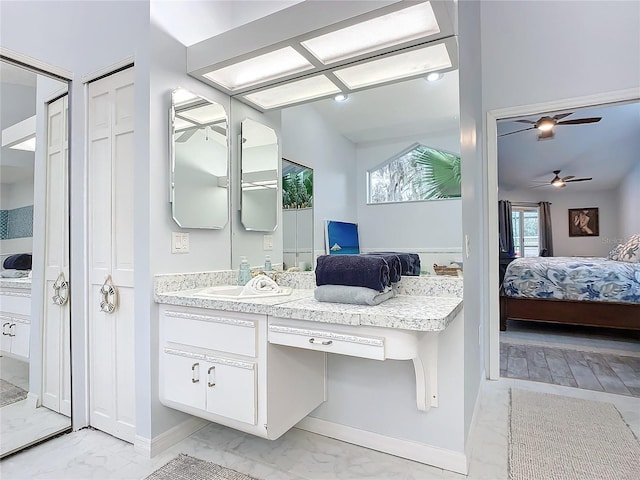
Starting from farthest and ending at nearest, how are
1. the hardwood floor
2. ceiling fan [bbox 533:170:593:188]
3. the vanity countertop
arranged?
ceiling fan [bbox 533:170:593:188] < the hardwood floor < the vanity countertop

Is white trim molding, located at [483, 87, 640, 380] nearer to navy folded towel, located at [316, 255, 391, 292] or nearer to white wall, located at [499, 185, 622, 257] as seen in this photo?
navy folded towel, located at [316, 255, 391, 292]

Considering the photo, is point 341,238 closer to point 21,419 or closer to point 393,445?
point 393,445

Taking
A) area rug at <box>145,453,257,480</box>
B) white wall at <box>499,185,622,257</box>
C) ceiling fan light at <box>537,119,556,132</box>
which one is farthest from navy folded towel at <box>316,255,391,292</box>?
white wall at <box>499,185,622,257</box>

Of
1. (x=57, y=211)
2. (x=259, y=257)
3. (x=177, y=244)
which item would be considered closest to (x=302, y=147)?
(x=259, y=257)

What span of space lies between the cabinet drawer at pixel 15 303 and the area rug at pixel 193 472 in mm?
1181

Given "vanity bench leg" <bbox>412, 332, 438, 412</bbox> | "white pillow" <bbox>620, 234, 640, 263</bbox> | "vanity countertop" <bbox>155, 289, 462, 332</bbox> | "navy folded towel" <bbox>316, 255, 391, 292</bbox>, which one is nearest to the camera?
"vanity countertop" <bbox>155, 289, 462, 332</bbox>

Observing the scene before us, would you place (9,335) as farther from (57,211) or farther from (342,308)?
(342,308)

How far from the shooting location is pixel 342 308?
5.11 feet

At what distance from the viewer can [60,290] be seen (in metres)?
2.21

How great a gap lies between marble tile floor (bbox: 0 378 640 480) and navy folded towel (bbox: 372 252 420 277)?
0.96 m

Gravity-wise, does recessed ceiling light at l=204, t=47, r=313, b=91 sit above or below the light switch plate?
above

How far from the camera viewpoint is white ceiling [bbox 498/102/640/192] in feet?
16.5

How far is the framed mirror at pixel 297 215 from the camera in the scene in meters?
2.26

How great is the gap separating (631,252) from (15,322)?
652 centimetres
